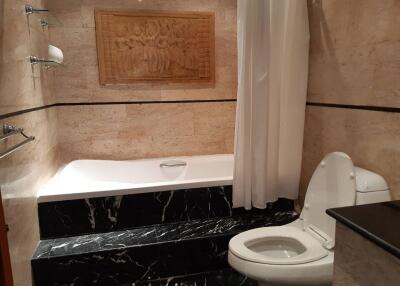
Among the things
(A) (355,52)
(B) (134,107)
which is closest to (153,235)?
(B) (134,107)

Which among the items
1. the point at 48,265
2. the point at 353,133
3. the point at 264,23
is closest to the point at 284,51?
the point at 264,23

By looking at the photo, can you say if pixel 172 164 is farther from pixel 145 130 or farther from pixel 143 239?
pixel 143 239

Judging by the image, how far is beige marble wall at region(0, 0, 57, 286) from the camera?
62.5 inches

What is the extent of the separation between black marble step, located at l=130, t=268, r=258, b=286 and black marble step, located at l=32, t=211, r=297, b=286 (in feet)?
0.09

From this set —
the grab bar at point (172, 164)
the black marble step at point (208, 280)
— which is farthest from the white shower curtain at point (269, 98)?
the grab bar at point (172, 164)

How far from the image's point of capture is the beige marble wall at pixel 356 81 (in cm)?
151

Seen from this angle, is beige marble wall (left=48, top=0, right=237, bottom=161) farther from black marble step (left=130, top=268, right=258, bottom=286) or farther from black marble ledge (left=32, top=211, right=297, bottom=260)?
black marble step (left=130, top=268, right=258, bottom=286)

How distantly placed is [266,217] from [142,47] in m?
1.79

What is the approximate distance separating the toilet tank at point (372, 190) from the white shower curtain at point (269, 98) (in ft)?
2.17

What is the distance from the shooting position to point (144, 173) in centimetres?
296

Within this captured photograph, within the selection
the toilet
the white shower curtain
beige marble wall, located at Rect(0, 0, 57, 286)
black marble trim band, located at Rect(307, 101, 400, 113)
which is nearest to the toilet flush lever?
the toilet

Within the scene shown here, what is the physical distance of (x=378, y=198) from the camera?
1546mm

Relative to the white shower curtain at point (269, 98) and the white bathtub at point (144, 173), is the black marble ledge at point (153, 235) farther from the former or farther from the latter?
the white bathtub at point (144, 173)

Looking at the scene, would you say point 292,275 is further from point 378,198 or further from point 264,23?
point 264,23
